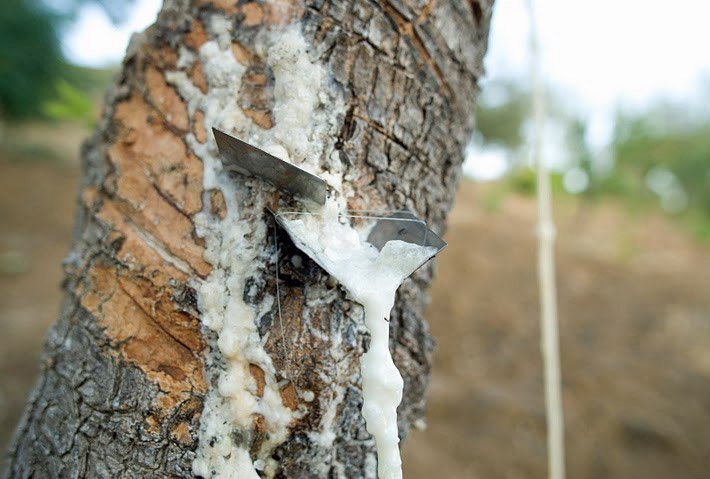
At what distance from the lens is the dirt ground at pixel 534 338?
2939 millimetres

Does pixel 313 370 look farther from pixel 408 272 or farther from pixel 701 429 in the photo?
pixel 701 429

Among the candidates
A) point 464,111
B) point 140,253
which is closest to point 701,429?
point 464,111

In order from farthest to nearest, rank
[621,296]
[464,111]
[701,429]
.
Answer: [621,296] → [701,429] → [464,111]

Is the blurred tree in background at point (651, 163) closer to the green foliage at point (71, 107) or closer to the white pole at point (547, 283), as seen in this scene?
the white pole at point (547, 283)

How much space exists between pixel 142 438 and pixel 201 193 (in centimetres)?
41

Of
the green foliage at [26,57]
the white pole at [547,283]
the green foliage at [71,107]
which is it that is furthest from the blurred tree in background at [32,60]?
the white pole at [547,283]

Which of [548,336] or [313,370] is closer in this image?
[313,370]

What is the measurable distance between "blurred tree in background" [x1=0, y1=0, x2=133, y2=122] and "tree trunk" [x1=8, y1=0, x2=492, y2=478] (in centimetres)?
663

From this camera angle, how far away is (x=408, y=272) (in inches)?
32.9

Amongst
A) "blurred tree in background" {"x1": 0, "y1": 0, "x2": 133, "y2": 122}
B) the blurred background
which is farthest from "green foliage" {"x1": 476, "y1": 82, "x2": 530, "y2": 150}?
"blurred tree in background" {"x1": 0, "y1": 0, "x2": 133, "y2": 122}

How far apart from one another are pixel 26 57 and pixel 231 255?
8220 millimetres

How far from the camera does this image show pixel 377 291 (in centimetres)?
83

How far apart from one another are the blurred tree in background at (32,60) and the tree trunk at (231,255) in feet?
21.8

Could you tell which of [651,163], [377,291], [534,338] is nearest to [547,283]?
[377,291]
